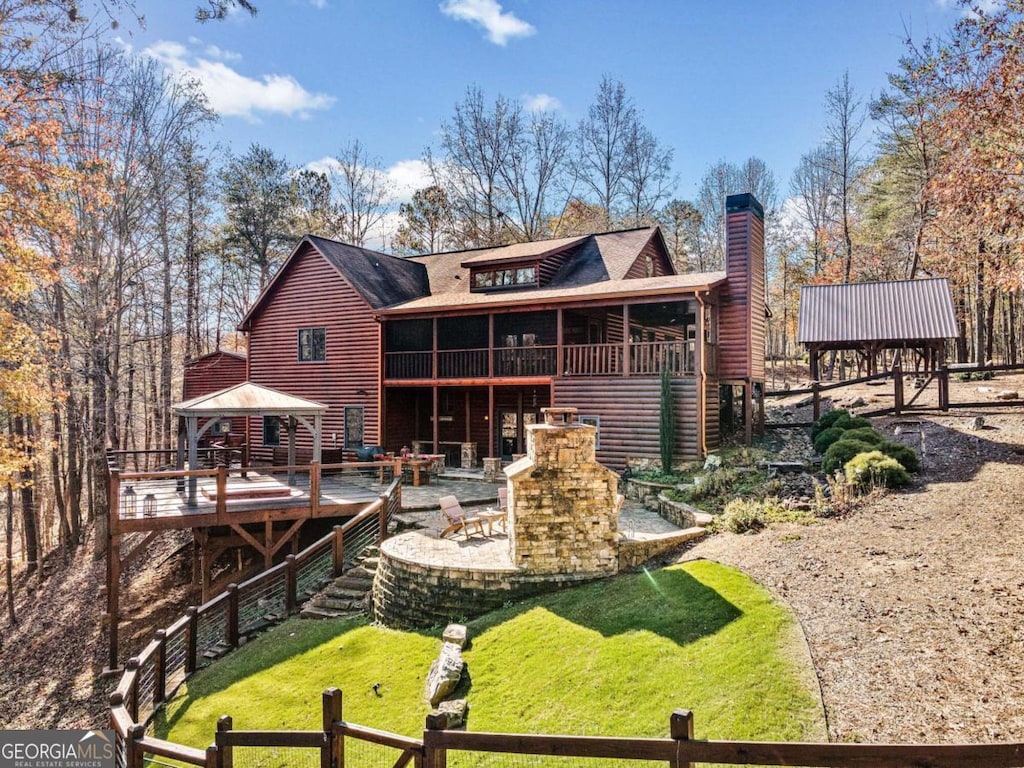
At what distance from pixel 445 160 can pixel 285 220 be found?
987 centimetres

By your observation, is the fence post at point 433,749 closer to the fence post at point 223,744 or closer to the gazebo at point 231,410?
the fence post at point 223,744

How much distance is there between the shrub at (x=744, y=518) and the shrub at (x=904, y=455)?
11.2 feet

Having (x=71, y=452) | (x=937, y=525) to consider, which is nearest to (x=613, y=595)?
(x=937, y=525)

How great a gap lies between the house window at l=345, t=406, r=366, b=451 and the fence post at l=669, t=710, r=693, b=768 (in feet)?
61.7

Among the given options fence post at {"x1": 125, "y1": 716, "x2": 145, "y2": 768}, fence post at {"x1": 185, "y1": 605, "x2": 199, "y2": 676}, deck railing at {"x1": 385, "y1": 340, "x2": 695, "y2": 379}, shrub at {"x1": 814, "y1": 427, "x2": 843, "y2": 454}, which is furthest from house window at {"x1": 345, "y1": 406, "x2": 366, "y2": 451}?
fence post at {"x1": 125, "y1": 716, "x2": 145, "y2": 768}

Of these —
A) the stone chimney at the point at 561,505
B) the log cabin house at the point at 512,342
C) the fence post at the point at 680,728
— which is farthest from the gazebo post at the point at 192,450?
the fence post at the point at 680,728

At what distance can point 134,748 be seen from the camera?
19.2 ft

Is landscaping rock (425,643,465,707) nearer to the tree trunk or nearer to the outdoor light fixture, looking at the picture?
the outdoor light fixture

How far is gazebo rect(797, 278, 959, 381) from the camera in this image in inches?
684

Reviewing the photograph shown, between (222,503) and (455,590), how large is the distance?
606cm

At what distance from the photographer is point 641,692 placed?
6.27 metres

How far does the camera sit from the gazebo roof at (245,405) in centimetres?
1423

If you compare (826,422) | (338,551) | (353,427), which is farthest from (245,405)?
(826,422)

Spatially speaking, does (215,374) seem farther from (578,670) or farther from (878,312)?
(878,312)
